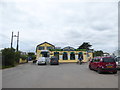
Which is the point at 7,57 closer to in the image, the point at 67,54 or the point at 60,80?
the point at 60,80

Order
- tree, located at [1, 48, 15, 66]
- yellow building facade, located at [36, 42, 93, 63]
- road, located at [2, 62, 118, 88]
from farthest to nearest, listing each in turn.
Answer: yellow building facade, located at [36, 42, 93, 63] → tree, located at [1, 48, 15, 66] → road, located at [2, 62, 118, 88]

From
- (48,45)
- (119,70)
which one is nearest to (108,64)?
(119,70)

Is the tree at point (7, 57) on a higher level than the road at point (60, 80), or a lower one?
higher

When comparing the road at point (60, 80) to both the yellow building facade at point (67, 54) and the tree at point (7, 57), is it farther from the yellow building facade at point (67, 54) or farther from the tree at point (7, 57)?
the yellow building facade at point (67, 54)

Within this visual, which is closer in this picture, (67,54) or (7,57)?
(7,57)

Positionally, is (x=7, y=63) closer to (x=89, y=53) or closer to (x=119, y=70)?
(x=119, y=70)

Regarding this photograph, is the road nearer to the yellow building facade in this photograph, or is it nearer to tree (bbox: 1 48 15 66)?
tree (bbox: 1 48 15 66)

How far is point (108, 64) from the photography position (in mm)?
13359

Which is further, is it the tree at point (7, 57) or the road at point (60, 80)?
the tree at point (7, 57)

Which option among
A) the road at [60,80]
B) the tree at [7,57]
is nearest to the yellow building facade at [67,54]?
the tree at [7,57]

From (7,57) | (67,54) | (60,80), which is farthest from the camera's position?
(67,54)

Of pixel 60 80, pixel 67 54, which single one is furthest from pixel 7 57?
pixel 67 54

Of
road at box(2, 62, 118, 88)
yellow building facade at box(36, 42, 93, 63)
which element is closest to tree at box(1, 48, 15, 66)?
road at box(2, 62, 118, 88)

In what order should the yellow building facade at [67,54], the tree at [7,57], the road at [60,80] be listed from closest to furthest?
the road at [60,80], the tree at [7,57], the yellow building facade at [67,54]
